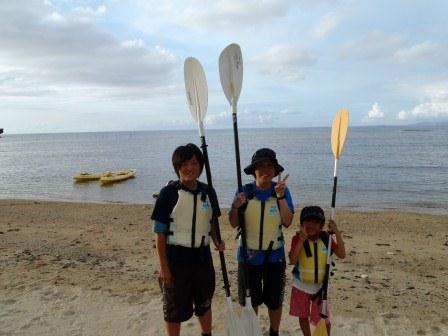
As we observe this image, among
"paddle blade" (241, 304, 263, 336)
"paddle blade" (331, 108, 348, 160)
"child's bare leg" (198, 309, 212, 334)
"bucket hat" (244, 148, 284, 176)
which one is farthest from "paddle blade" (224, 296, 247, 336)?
"paddle blade" (331, 108, 348, 160)

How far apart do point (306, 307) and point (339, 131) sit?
5.99ft

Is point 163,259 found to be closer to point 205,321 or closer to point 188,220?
point 188,220

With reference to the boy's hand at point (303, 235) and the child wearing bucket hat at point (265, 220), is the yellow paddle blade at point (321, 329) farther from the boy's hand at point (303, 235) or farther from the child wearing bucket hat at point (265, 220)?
the boy's hand at point (303, 235)

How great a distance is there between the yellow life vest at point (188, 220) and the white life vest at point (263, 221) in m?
0.41

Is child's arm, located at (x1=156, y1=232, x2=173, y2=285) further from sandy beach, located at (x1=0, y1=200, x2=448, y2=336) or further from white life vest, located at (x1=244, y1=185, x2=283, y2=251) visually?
sandy beach, located at (x1=0, y1=200, x2=448, y2=336)

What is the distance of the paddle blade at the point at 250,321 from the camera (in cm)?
379

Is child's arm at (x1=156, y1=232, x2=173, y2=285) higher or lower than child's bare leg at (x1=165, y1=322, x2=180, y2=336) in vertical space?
higher

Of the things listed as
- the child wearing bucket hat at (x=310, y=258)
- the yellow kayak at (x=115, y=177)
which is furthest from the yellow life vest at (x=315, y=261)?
the yellow kayak at (x=115, y=177)

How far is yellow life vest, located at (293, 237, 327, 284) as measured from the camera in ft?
12.2

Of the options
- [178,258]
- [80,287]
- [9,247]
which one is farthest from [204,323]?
[9,247]

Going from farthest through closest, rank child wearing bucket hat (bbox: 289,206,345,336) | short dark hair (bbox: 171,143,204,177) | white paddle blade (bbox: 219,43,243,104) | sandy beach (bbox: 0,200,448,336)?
1. sandy beach (bbox: 0,200,448,336)
2. white paddle blade (bbox: 219,43,243,104)
3. child wearing bucket hat (bbox: 289,206,345,336)
4. short dark hair (bbox: 171,143,204,177)

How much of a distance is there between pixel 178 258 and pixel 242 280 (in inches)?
26.8

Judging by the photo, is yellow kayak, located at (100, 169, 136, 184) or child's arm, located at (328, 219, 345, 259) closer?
child's arm, located at (328, 219, 345, 259)

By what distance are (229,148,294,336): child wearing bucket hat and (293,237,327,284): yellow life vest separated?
0.20m
